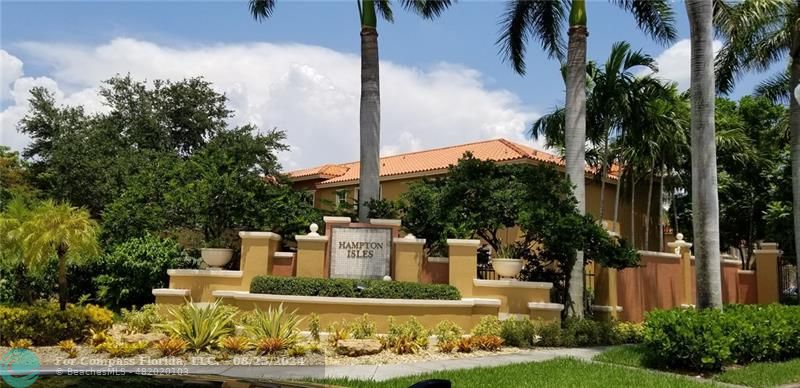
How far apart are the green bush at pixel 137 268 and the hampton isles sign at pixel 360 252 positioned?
460 cm

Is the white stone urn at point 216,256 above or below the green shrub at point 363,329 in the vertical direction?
above

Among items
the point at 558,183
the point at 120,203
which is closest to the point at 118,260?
the point at 120,203

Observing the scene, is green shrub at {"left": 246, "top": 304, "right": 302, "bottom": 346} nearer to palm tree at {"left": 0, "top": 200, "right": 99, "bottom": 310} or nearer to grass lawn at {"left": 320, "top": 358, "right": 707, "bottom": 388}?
grass lawn at {"left": 320, "top": 358, "right": 707, "bottom": 388}

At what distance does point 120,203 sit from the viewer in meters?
16.8

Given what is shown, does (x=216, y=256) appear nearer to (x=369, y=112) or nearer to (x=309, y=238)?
(x=309, y=238)

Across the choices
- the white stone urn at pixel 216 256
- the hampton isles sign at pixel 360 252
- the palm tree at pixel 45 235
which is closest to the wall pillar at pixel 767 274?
the hampton isles sign at pixel 360 252

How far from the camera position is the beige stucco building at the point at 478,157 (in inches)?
1116

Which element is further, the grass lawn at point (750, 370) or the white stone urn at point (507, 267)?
the white stone urn at point (507, 267)

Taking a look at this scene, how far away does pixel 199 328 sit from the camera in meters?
11.0

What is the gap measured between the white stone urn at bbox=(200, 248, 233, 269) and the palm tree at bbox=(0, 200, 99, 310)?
10.9 feet

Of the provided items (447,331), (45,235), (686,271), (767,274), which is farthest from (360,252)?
(767,274)

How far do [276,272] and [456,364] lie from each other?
20.2 ft

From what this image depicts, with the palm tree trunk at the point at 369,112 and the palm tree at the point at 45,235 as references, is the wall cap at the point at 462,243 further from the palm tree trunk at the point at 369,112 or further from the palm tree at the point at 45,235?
the palm tree at the point at 45,235

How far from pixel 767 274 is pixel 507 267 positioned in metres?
13.0
